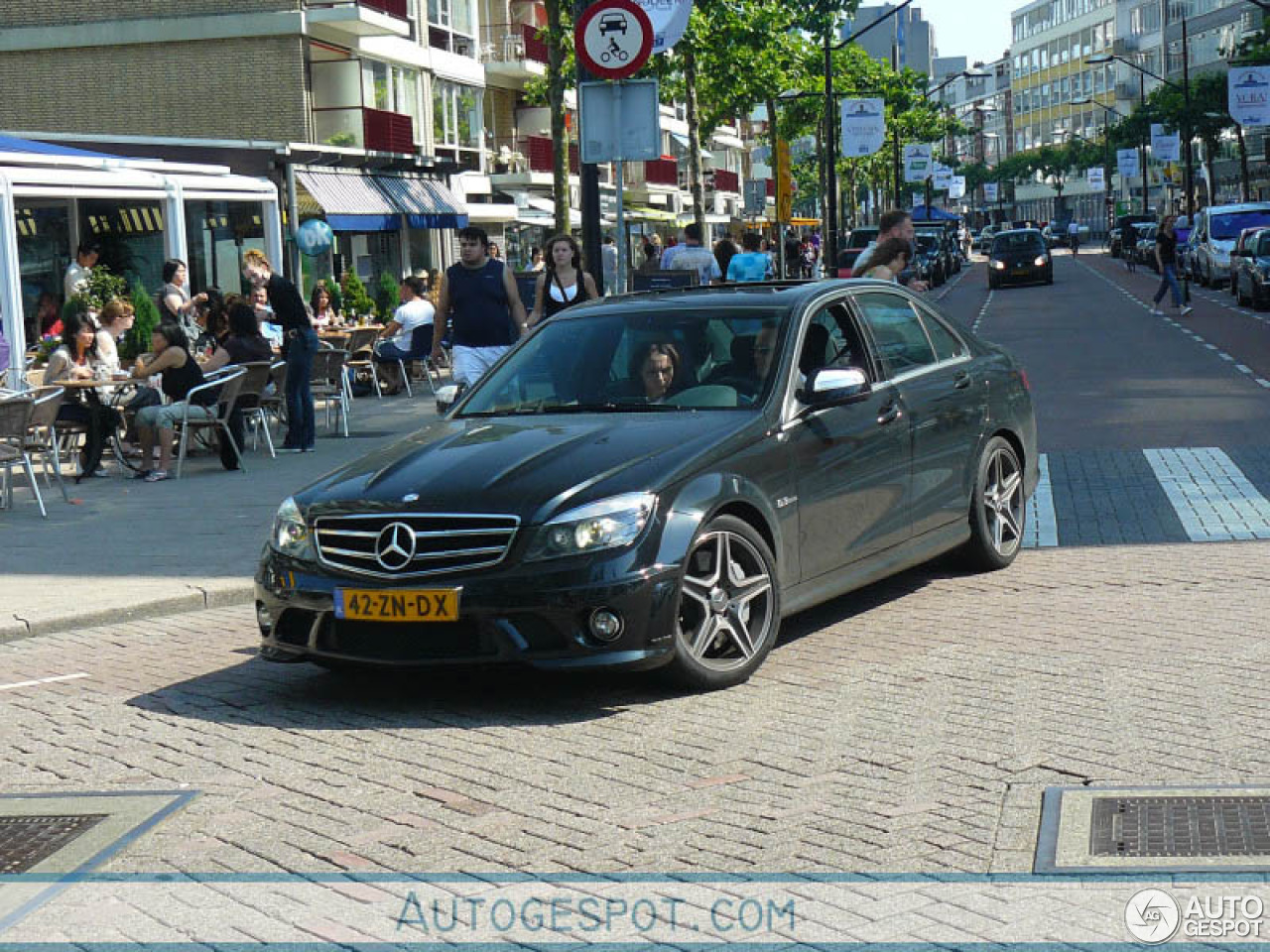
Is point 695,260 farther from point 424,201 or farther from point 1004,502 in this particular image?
point 424,201

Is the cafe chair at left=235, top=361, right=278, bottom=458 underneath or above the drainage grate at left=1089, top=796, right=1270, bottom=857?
above

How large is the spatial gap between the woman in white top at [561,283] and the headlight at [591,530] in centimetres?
766

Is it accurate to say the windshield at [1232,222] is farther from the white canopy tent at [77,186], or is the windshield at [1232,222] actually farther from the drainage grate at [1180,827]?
the drainage grate at [1180,827]

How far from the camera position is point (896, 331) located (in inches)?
368

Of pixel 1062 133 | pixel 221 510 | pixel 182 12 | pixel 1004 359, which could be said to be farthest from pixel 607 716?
pixel 1062 133

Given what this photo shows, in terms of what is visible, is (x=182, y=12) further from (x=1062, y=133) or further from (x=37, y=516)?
(x=1062, y=133)

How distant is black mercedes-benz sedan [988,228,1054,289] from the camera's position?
200 ft

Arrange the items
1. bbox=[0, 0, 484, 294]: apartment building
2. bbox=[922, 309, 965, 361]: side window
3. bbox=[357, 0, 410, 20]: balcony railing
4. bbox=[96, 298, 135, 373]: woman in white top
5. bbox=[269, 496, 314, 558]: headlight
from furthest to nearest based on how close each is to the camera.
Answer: bbox=[357, 0, 410, 20]: balcony railing
bbox=[0, 0, 484, 294]: apartment building
bbox=[96, 298, 135, 373]: woman in white top
bbox=[922, 309, 965, 361]: side window
bbox=[269, 496, 314, 558]: headlight

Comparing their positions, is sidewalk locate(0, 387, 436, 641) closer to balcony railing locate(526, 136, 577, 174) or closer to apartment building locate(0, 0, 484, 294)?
apartment building locate(0, 0, 484, 294)

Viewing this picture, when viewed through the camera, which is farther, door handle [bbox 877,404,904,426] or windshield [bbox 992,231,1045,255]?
windshield [bbox 992,231,1045,255]

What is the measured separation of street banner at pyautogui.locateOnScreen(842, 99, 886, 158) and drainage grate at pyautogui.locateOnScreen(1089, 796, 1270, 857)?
48.3 meters

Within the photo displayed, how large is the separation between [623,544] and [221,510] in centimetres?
705

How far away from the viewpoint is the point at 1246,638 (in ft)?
26.0

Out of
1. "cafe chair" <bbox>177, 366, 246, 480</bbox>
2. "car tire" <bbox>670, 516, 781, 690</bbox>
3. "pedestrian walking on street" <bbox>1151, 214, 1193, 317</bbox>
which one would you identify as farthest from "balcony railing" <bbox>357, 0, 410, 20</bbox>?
"car tire" <bbox>670, 516, 781, 690</bbox>
